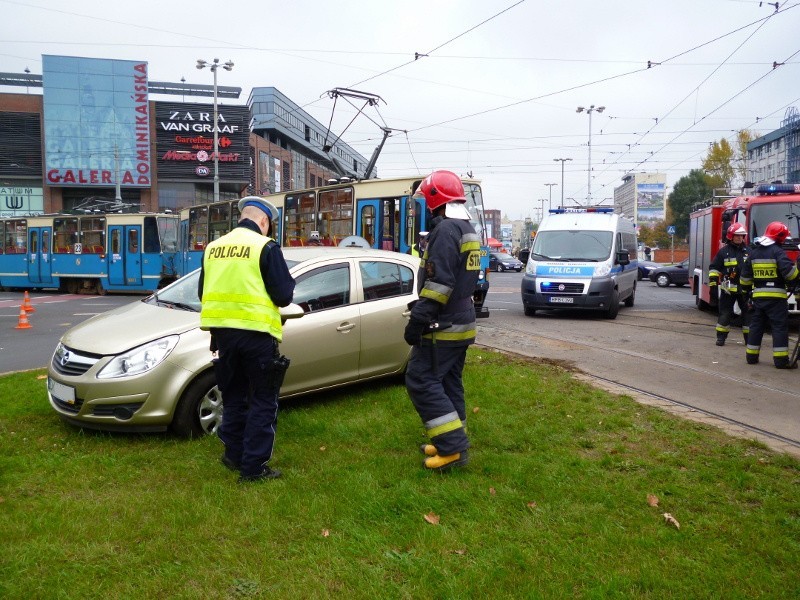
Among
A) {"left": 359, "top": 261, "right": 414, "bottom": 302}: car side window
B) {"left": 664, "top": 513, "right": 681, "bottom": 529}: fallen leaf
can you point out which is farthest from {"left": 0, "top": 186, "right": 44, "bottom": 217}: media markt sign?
{"left": 664, "top": 513, "right": 681, "bottom": 529}: fallen leaf

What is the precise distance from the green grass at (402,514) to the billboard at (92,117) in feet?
158

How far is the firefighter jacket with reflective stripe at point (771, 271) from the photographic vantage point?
871 centimetres

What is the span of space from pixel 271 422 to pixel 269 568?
1297 millimetres

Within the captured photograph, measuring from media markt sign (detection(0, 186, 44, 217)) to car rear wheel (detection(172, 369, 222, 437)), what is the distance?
172 feet

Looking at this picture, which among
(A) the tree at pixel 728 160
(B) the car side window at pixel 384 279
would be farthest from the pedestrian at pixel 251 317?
(A) the tree at pixel 728 160

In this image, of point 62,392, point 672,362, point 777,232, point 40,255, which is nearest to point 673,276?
point 777,232

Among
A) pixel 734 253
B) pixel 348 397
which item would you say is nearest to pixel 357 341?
pixel 348 397

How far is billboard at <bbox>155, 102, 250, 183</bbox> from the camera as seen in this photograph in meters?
51.2

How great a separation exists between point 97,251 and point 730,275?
21.5 meters

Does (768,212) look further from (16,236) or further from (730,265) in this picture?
(16,236)

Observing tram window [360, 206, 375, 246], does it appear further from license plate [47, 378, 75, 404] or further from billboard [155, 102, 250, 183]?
billboard [155, 102, 250, 183]

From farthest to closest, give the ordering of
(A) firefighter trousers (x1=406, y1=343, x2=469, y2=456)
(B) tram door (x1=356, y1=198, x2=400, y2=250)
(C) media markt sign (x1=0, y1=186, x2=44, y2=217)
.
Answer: (C) media markt sign (x1=0, y1=186, x2=44, y2=217)
(B) tram door (x1=356, y1=198, x2=400, y2=250)
(A) firefighter trousers (x1=406, y1=343, x2=469, y2=456)

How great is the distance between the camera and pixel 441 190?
14.8 feet

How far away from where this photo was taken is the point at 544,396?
6.45 meters
